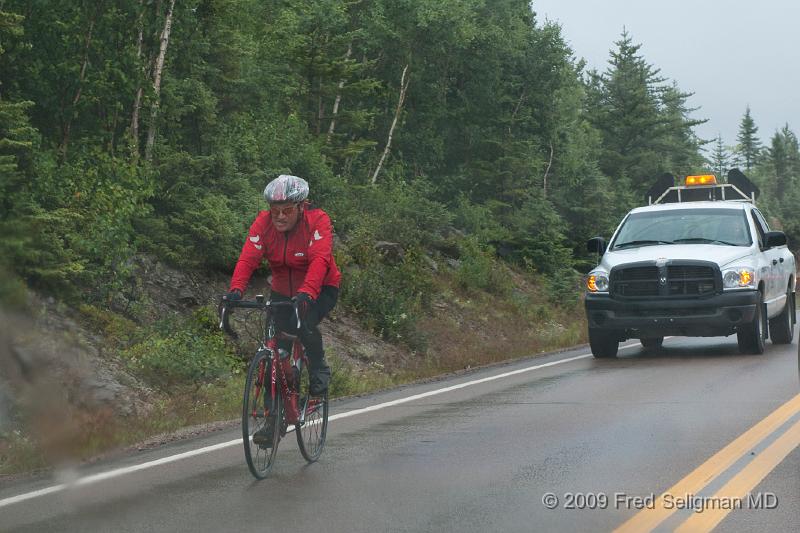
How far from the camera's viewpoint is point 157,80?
19266 mm

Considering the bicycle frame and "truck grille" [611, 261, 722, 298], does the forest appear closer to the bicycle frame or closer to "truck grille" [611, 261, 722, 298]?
the bicycle frame

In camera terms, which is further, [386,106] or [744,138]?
[744,138]

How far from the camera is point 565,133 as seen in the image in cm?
4400

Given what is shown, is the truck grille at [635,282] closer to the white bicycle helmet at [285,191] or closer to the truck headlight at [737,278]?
the truck headlight at [737,278]

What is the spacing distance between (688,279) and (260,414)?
8.90m

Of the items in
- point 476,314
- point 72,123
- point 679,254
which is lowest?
point 476,314

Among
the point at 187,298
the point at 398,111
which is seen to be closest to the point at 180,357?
the point at 187,298

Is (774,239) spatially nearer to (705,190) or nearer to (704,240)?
(704,240)

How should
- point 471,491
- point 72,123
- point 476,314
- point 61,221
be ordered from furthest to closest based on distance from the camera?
point 476,314
point 72,123
point 61,221
point 471,491

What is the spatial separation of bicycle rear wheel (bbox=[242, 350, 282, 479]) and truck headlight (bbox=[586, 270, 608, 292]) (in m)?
8.67

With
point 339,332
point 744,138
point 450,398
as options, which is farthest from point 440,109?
point 744,138

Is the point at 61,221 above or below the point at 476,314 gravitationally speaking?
above

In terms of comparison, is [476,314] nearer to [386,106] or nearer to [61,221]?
[61,221]

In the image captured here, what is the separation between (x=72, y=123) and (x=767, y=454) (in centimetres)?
1311
